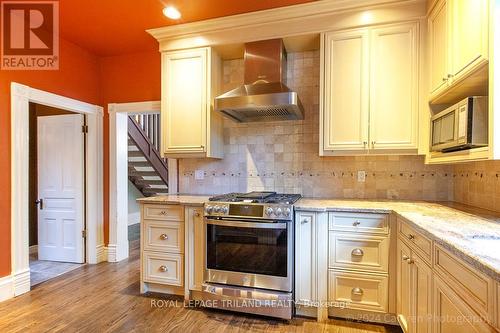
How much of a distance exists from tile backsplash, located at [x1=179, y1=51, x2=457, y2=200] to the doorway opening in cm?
142

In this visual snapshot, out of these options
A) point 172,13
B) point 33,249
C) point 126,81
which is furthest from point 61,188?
point 172,13

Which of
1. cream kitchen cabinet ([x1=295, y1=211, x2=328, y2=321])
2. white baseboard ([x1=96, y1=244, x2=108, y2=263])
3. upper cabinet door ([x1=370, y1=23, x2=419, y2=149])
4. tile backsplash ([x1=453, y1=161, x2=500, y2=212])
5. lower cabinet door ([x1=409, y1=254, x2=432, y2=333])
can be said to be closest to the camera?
lower cabinet door ([x1=409, y1=254, x2=432, y2=333])

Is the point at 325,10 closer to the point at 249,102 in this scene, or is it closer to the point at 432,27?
the point at 432,27

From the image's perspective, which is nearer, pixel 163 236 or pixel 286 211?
pixel 286 211

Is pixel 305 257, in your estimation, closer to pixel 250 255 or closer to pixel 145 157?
pixel 250 255

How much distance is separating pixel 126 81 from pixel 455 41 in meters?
3.44

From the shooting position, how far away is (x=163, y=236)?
263cm

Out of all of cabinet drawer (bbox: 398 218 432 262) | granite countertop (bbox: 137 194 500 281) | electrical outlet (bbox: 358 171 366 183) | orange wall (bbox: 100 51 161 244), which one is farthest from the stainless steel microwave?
orange wall (bbox: 100 51 161 244)

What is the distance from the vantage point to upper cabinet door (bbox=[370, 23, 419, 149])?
2357 millimetres

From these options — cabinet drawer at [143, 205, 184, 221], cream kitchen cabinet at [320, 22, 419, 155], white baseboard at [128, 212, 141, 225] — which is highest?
cream kitchen cabinet at [320, 22, 419, 155]

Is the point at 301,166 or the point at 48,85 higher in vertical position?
the point at 48,85

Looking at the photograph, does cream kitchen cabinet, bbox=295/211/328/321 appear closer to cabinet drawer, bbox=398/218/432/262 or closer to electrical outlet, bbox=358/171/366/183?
cabinet drawer, bbox=398/218/432/262

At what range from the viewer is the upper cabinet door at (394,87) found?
236cm

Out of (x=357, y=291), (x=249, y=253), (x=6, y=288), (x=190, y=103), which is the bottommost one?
(x=6, y=288)
